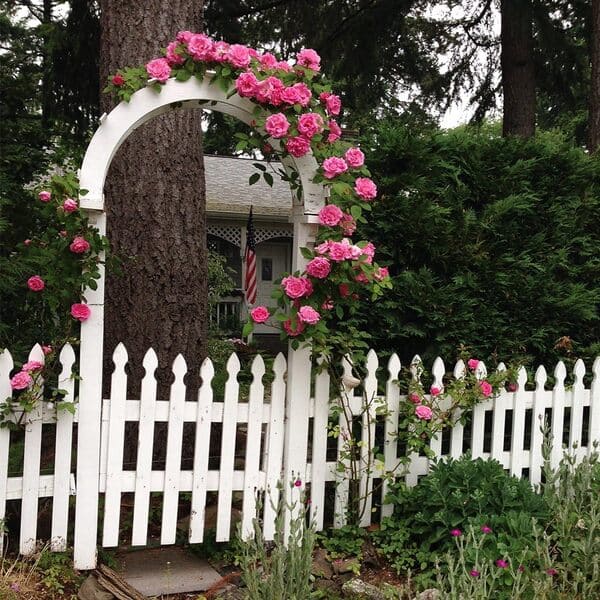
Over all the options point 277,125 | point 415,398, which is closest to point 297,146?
point 277,125

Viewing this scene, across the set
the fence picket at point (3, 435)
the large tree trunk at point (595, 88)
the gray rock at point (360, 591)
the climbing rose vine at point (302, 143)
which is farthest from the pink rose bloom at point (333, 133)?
the large tree trunk at point (595, 88)

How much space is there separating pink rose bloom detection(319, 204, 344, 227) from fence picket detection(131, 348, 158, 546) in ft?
3.42

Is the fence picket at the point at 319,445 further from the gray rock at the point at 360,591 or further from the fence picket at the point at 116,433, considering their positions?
the fence picket at the point at 116,433

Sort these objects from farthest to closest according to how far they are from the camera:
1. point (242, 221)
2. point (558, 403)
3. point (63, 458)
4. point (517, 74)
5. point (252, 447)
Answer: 1. point (242, 221)
2. point (517, 74)
3. point (558, 403)
4. point (252, 447)
5. point (63, 458)

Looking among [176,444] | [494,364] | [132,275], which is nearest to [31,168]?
[132,275]

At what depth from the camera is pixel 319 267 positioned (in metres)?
3.13

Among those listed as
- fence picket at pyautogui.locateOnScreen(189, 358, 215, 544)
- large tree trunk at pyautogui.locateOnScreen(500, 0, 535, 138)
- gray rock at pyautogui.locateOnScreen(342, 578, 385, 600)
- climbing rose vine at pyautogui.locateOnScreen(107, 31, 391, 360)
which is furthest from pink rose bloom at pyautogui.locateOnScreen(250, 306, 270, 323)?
large tree trunk at pyautogui.locateOnScreen(500, 0, 535, 138)

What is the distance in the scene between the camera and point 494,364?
413cm

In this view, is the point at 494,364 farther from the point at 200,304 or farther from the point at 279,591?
the point at 279,591

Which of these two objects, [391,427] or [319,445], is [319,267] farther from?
[391,427]

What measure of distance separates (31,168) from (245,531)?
11.2ft

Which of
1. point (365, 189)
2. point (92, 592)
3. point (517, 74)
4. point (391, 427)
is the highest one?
point (517, 74)

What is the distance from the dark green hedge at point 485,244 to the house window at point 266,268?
37.8ft

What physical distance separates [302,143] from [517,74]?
6.93 metres
